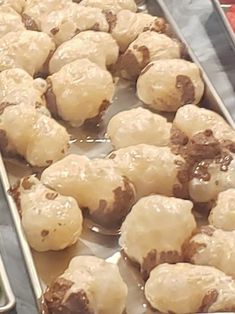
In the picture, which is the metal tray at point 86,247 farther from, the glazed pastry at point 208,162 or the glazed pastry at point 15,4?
the glazed pastry at point 15,4

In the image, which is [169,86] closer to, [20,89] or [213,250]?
[20,89]

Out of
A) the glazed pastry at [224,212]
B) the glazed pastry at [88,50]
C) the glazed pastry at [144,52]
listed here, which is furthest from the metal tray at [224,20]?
the glazed pastry at [224,212]

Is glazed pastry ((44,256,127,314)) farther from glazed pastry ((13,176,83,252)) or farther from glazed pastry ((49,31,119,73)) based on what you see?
glazed pastry ((49,31,119,73))

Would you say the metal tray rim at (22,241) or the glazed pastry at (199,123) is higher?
the metal tray rim at (22,241)

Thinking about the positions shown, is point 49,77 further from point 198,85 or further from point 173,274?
point 173,274

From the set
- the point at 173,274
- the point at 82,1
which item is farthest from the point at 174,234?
the point at 82,1

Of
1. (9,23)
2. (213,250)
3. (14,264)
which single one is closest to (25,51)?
(9,23)
